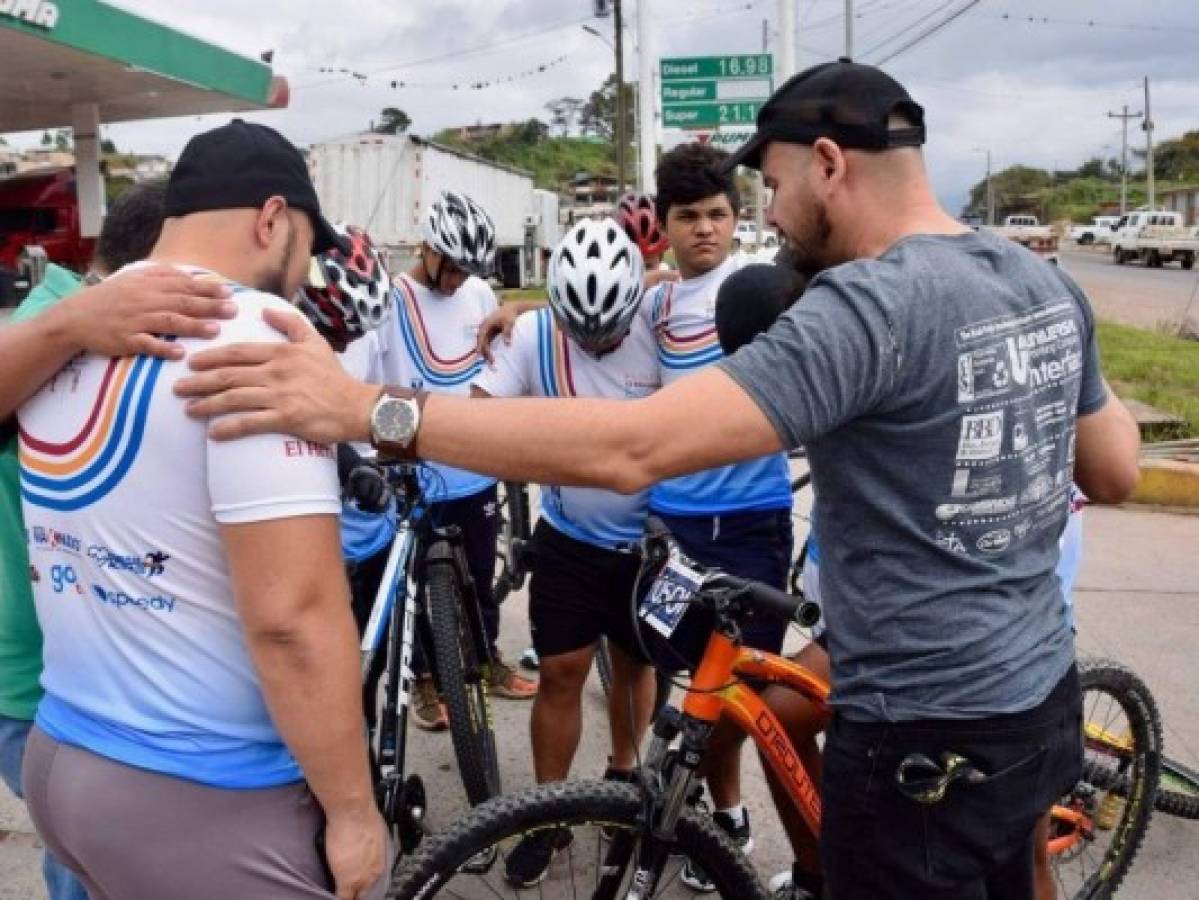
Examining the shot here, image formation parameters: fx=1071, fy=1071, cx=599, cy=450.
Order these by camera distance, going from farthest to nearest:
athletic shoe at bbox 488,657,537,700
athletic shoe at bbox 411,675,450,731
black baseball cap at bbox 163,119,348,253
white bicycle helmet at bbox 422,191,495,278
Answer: athletic shoe at bbox 488,657,537,700
white bicycle helmet at bbox 422,191,495,278
athletic shoe at bbox 411,675,450,731
black baseball cap at bbox 163,119,348,253

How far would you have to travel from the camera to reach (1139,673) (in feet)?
15.5

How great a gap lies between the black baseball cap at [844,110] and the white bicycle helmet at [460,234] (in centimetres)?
280

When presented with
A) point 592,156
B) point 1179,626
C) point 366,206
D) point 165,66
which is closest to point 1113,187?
point 592,156

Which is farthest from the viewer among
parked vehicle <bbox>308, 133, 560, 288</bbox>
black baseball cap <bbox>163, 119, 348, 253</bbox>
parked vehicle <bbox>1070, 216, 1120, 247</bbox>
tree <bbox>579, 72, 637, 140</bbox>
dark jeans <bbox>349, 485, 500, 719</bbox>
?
tree <bbox>579, 72, 637, 140</bbox>

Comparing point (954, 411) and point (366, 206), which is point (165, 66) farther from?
point (954, 411)

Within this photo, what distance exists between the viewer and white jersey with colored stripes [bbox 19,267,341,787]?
1496mm

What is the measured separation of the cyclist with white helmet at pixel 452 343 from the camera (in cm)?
437

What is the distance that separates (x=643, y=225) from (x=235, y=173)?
8.17 ft

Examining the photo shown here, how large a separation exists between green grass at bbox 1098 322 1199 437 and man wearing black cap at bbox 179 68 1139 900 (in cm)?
818

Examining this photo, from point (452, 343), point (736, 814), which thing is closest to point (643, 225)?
point (452, 343)

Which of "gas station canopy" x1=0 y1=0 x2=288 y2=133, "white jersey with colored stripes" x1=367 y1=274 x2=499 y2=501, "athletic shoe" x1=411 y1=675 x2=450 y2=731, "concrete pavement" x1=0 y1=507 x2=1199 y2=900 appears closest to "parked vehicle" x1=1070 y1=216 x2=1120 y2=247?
"gas station canopy" x1=0 y1=0 x2=288 y2=133

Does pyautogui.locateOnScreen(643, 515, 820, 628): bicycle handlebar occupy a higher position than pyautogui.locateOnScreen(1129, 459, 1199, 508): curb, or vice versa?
pyautogui.locateOnScreen(643, 515, 820, 628): bicycle handlebar

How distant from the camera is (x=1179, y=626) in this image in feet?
17.4

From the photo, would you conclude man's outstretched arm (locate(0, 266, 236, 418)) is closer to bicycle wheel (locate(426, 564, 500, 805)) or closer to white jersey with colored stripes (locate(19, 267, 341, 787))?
white jersey with colored stripes (locate(19, 267, 341, 787))
